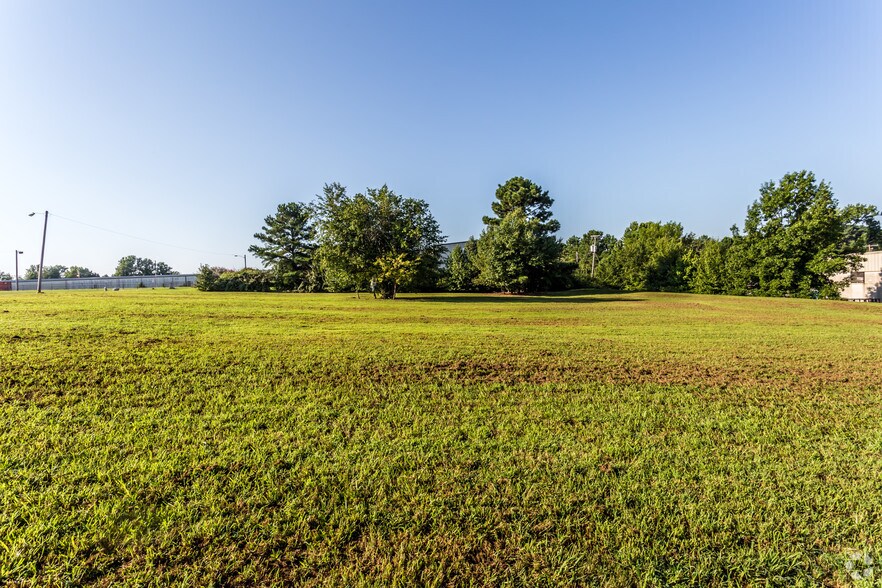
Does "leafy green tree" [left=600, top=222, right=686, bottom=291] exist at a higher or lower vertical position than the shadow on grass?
higher

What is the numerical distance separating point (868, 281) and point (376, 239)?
3959cm

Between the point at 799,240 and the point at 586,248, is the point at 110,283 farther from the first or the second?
the point at 799,240

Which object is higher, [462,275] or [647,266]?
[647,266]

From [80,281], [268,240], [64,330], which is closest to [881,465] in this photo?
[64,330]

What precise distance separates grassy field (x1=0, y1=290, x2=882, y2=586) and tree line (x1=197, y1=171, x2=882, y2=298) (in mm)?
16517

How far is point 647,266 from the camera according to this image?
37094mm

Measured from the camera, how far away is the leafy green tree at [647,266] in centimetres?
3612

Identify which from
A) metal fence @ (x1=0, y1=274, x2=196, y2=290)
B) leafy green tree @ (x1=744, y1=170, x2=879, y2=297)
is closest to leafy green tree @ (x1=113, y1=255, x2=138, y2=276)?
metal fence @ (x1=0, y1=274, x2=196, y2=290)

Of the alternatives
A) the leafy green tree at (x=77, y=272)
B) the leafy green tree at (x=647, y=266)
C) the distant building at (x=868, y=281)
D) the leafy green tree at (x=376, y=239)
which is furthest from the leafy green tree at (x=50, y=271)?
the distant building at (x=868, y=281)

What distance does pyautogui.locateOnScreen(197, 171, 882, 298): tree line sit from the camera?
22016 millimetres

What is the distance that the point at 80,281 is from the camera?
53812 millimetres

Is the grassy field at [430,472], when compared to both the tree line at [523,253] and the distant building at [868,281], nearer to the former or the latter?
the tree line at [523,253]

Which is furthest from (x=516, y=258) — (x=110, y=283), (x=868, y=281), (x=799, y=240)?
(x=110, y=283)

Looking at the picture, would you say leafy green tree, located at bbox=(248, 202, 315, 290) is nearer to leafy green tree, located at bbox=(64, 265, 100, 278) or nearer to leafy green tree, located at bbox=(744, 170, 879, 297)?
leafy green tree, located at bbox=(744, 170, 879, 297)
